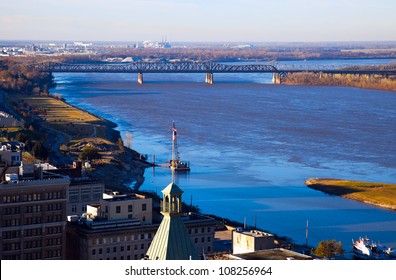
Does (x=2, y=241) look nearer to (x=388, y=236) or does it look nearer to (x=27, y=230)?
(x=27, y=230)

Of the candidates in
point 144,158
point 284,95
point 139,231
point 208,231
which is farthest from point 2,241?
point 284,95

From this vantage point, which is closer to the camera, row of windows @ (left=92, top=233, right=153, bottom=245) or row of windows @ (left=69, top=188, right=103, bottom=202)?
row of windows @ (left=92, top=233, right=153, bottom=245)

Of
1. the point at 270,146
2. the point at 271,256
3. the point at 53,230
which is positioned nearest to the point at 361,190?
the point at 270,146

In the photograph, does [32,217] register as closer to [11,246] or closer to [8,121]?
[11,246]

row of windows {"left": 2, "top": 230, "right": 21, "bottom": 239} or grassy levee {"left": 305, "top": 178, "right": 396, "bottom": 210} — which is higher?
row of windows {"left": 2, "top": 230, "right": 21, "bottom": 239}

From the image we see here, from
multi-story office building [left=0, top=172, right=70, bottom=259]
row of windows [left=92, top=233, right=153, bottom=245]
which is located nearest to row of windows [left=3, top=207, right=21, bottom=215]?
multi-story office building [left=0, top=172, right=70, bottom=259]

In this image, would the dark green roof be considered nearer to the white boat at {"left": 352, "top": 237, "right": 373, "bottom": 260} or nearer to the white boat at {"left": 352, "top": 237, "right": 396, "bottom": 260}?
the white boat at {"left": 352, "top": 237, "right": 373, "bottom": 260}
